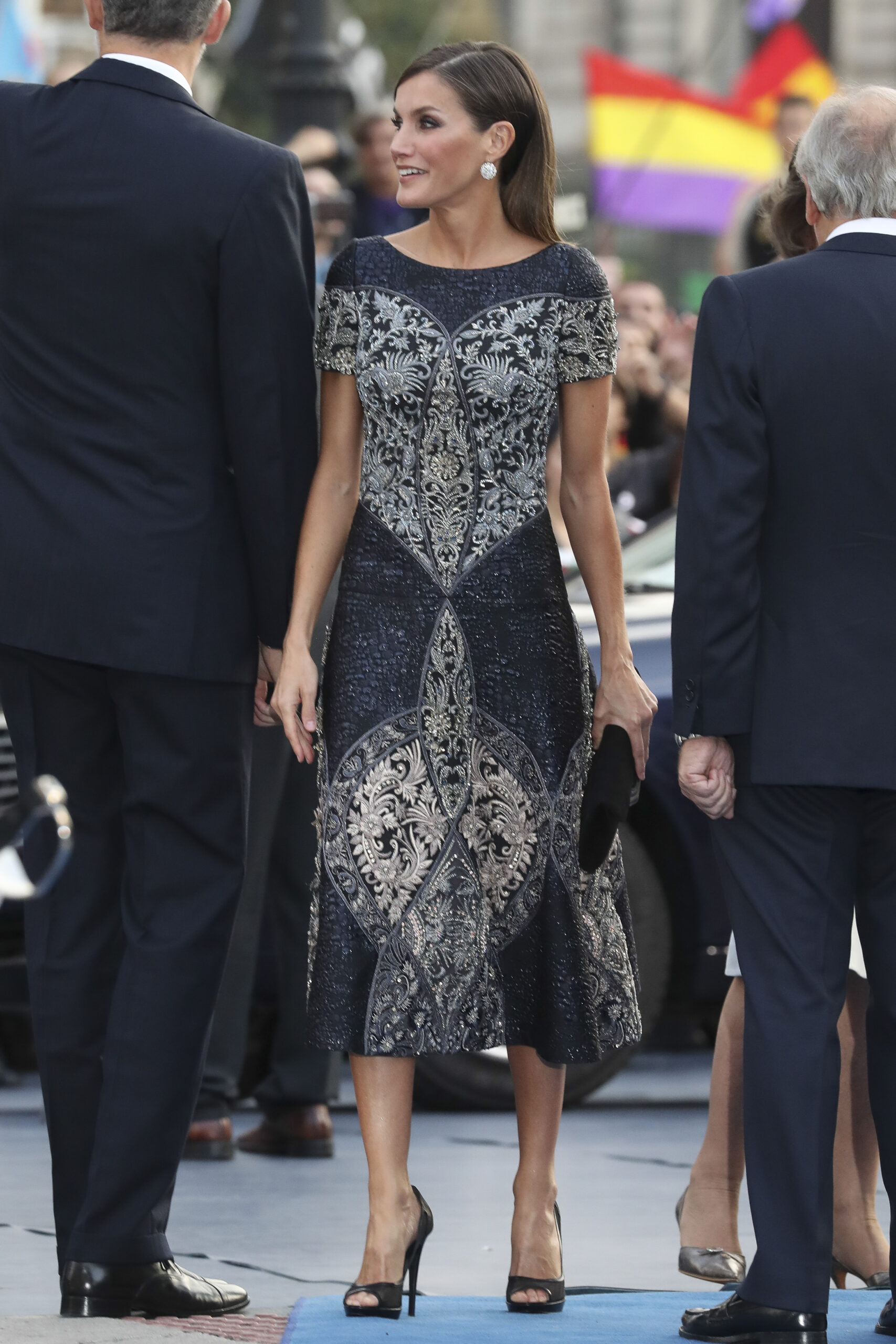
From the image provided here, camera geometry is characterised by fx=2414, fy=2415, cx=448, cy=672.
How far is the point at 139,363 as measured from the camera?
396 centimetres

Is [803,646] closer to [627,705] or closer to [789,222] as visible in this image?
[627,705]

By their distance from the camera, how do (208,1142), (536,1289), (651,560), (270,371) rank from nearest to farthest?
(270,371)
(536,1289)
(208,1142)
(651,560)

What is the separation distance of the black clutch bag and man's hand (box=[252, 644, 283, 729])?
57 cm

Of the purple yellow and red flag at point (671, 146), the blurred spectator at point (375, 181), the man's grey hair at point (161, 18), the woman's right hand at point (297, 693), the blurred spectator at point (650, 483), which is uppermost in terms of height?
the purple yellow and red flag at point (671, 146)

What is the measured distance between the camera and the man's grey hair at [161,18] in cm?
398

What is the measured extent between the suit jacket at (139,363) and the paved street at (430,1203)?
119 cm

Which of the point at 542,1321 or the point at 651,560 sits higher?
the point at 651,560

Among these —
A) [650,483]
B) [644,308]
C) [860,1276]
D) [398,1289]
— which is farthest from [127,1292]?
[644,308]

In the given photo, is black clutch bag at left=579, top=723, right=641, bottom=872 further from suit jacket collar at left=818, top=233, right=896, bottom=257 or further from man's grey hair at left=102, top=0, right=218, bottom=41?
man's grey hair at left=102, top=0, right=218, bottom=41

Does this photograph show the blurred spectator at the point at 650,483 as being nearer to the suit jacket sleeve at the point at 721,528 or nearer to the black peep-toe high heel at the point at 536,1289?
the black peep-toe high heel at the point at 536,1289

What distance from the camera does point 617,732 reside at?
13.9 ft

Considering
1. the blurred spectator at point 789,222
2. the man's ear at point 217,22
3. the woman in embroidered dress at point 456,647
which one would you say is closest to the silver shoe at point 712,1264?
the woman in embroidered dress at point 456,647

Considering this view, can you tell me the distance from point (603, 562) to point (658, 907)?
228 cm

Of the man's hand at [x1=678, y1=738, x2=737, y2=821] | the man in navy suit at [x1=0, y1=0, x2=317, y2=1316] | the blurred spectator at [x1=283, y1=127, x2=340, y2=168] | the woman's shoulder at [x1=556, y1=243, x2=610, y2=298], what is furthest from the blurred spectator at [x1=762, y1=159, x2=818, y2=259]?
the blurred spectator at [x1=283, y1=127, x2=340, y2=168]
